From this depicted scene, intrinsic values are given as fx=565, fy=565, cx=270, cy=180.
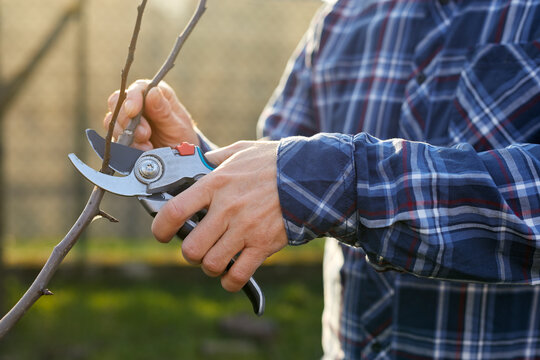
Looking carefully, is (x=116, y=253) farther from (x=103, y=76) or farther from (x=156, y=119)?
(x=156, y=119)

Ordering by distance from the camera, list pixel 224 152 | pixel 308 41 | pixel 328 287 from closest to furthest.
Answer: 1. pixel 224 152
2. pixel 328 287
3. pixel 308 41

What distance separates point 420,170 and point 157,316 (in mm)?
2677

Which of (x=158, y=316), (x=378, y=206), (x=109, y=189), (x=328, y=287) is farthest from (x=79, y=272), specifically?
(x=378, y=206)

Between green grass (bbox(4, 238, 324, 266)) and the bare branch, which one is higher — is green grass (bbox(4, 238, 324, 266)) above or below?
below

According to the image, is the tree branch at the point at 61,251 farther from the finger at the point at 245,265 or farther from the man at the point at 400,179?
the finger at the point at 245,265

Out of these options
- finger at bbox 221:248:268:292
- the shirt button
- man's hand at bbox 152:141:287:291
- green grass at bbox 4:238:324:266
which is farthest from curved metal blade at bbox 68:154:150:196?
green grass at bbox 4:238:324:266

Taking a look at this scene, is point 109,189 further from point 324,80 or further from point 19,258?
point 19,258

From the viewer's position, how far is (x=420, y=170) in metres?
1.02

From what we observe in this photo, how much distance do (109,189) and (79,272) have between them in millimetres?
2895

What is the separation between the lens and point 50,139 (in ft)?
13.0

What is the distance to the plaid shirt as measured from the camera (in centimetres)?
101

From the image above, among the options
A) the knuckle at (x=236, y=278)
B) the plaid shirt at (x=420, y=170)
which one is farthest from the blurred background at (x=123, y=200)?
the knuckle at (x=236, y=278)

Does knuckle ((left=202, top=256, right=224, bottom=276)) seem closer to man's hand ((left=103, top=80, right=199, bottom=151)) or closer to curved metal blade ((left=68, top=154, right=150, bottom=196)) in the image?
curved metal blade ((left=68, top=154, right=150, bottom=196))

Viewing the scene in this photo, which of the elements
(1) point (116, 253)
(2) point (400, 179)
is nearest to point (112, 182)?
(2) point (400, 179)
